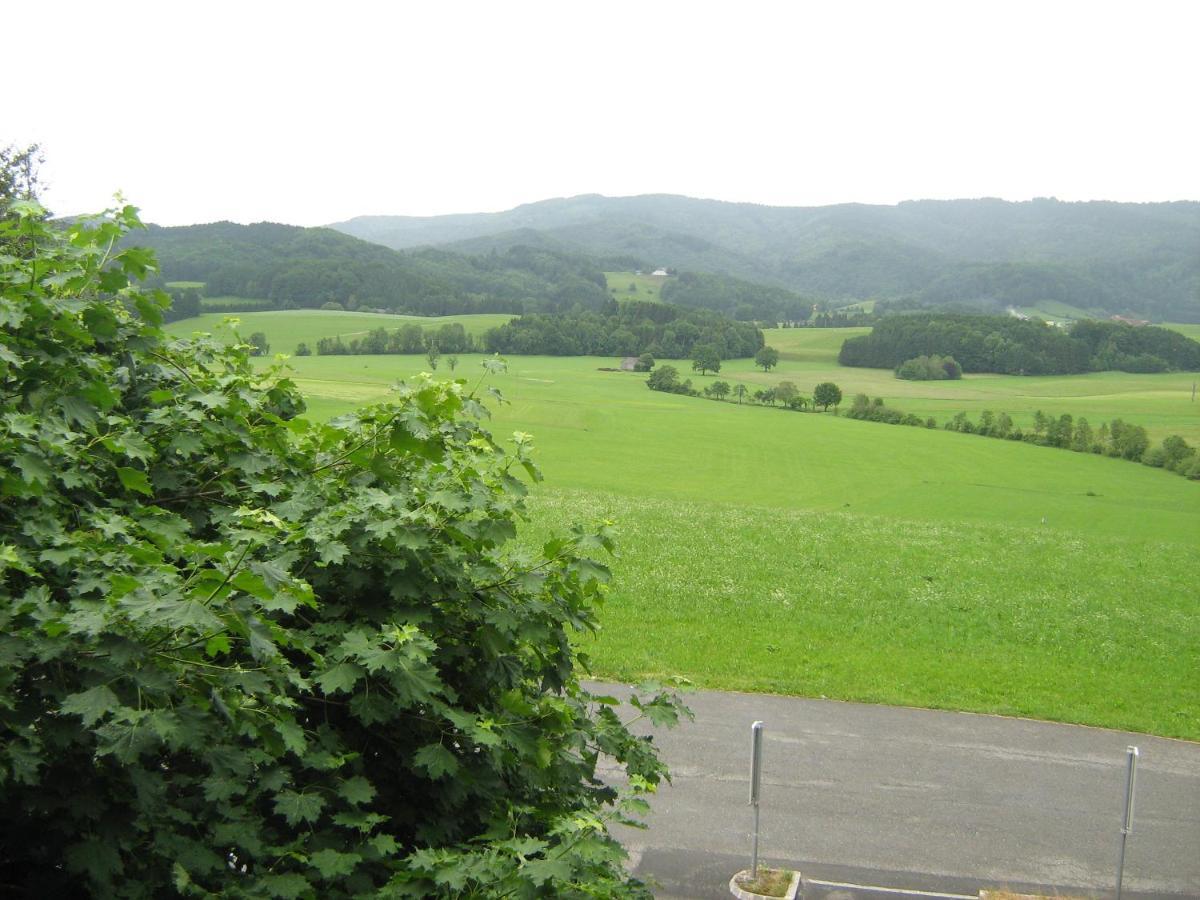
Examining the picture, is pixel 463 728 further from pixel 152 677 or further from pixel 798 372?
pixel 798 372

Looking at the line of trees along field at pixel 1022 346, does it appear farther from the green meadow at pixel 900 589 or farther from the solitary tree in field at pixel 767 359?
the green meadow at pixel 900 589

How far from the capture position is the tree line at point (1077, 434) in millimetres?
74000

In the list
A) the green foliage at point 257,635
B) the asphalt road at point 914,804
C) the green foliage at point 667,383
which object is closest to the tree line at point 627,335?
the green foliage at point 667,383

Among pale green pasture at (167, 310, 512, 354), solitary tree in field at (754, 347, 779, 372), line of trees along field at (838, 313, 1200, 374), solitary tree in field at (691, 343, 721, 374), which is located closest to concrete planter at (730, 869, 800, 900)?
pale green pasture at (167, 310, 512, 354)

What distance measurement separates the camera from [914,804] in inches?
445

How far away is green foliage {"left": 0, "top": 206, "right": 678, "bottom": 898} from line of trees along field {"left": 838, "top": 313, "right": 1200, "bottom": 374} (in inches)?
5451

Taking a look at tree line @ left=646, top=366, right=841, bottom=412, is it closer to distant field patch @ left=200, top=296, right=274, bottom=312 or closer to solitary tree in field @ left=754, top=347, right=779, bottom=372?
solitary tree in field @ left=754, top=347, right=779, bottom=372

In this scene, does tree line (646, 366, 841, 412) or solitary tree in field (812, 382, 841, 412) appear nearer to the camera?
solitary tree in field (812, 382, 841, 412)

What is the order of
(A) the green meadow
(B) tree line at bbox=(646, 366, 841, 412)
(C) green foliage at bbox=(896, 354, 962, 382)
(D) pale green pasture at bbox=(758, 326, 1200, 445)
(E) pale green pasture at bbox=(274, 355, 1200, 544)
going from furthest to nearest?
(C) green foliage at bbox=(896, 354, 962, 382) < (B) tree line at bbox=(646, 366, 841, 412) < (D) pale green pasture at bbox=(758, 326, 1200, 445) < (E) pale green pasture at bbox=(274, 355, 1200, 544) < (A) the green meadow

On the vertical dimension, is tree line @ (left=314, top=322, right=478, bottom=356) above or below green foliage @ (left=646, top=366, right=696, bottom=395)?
above

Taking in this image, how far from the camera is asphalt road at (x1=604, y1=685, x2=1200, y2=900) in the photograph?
986 cm

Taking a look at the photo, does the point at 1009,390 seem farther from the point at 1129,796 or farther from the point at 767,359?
the point at 1129,796

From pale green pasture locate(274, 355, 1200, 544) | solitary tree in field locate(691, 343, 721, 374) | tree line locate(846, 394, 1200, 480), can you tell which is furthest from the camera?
solitary tree in field locate(691, 343, 721, 374)

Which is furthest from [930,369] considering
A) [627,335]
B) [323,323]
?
[323,323]
